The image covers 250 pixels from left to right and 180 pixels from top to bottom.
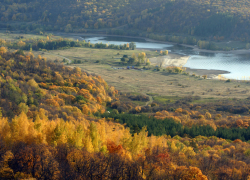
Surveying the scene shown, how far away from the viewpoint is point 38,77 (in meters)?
84.9

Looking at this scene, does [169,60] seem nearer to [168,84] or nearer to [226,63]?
[226,63]

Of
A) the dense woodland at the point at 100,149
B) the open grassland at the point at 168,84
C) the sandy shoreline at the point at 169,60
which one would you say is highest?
the dense woodland at the point at 100,149

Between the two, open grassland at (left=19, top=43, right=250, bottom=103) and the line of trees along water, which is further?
open grassland at (left=19, top=43, right=250, bottom=103)

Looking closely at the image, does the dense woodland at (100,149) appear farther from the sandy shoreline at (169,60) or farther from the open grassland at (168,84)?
the sandy shoreline at (169,60)

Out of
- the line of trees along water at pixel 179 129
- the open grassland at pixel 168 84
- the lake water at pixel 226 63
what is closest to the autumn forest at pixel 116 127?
the line of trees along water at pixel 179 129

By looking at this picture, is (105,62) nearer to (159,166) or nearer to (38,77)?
(38,77)

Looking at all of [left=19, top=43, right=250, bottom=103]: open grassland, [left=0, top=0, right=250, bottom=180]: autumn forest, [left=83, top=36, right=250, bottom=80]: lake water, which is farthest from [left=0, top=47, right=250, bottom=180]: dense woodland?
[left=83, top=36, right=250, bottom=80]: lake water

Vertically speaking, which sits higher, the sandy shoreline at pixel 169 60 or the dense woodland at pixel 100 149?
the dense woodland at pixel 100 149

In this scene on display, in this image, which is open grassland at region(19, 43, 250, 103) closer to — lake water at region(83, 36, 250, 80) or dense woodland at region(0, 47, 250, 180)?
lake water at region(83, 36, 250, 80)

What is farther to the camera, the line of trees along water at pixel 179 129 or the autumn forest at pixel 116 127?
the line of trees along water at pixel 179 129

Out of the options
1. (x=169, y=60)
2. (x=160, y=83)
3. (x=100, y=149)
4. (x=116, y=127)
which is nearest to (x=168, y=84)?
(x=160, y=83)

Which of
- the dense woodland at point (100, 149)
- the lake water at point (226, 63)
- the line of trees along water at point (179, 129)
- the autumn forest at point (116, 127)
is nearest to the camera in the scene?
the dense woodland at point (100, 149)

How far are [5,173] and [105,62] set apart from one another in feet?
465

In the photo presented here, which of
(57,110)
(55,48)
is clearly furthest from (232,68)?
(57,110)
